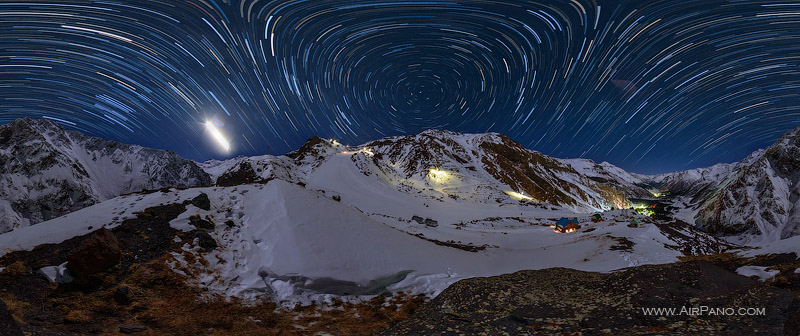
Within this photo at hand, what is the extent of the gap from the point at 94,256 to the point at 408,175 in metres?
102

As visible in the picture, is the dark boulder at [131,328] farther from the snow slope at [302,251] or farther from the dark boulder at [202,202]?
the dark boulder at [202,202]

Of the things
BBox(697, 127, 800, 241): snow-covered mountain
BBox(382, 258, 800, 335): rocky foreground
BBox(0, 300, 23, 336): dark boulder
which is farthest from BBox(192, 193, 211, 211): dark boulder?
BBox(697, 127, 800, 241): snow-covered mountain

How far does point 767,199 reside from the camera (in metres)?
55.0

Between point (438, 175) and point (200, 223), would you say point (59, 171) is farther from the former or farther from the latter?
point (200, 223)

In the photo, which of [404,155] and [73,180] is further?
[404,155]

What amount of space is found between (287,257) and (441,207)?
5164cm

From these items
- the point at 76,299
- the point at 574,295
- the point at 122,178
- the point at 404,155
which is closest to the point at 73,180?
the point at 122,178

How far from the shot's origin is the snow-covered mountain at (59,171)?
103312 mm

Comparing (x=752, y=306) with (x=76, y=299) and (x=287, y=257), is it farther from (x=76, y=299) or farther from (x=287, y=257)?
(x=76, y=299)

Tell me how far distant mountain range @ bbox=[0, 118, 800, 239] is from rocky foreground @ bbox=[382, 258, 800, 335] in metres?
61.6

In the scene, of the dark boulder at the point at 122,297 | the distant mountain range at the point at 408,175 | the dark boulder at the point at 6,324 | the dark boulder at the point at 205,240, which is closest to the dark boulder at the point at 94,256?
the dark boulder at the point at 122,297

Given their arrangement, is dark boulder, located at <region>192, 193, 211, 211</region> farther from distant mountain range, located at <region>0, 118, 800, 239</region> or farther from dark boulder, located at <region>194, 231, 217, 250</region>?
distant mountain range, located at <region>0, 118, 800, 239</region>

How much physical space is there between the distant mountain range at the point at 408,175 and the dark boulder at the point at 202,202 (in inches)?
2280

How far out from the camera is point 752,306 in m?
5.52
